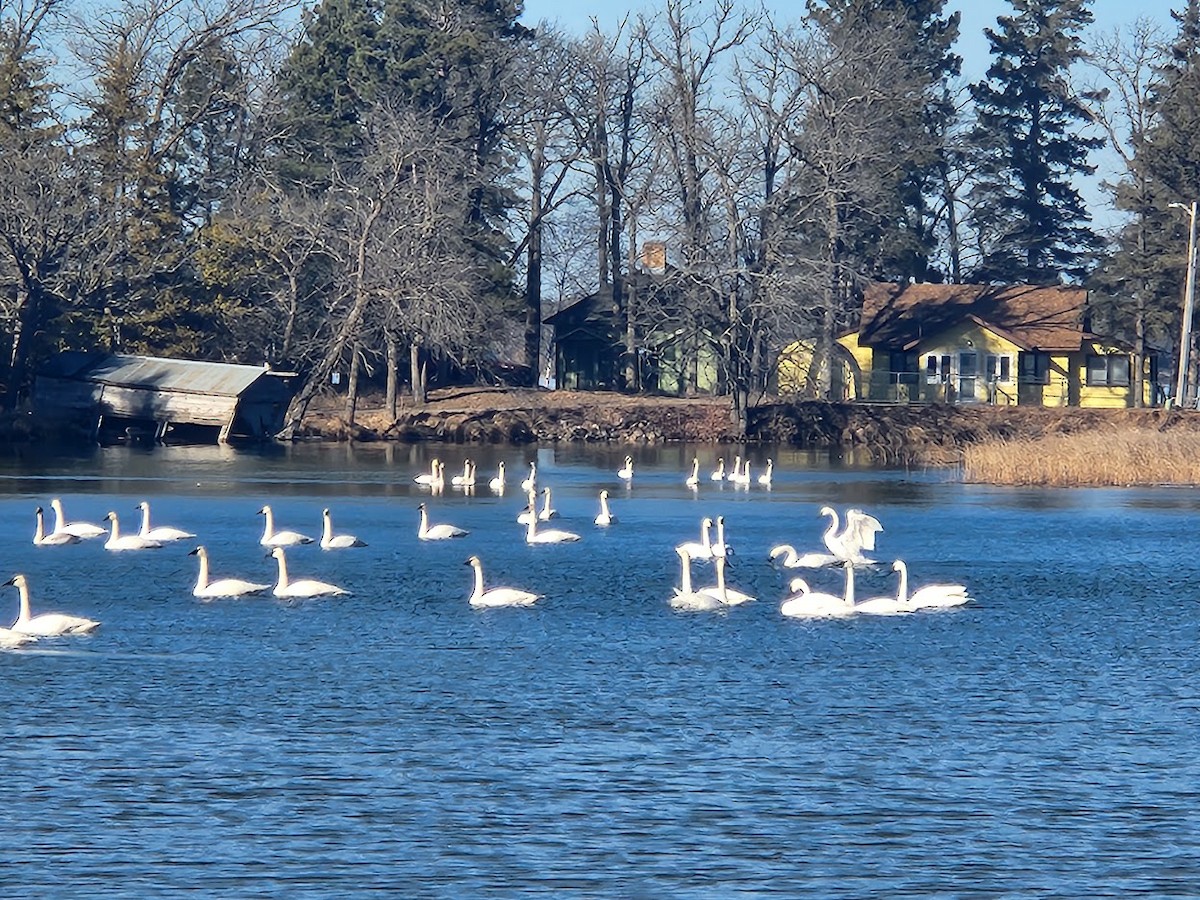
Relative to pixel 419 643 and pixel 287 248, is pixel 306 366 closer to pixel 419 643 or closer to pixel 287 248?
pixel 287 248

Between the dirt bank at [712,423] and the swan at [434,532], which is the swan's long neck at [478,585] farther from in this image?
the dirt bank at [712,423]

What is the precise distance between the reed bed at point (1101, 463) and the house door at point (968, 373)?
33405mm

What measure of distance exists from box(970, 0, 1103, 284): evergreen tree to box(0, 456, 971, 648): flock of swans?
180 ft

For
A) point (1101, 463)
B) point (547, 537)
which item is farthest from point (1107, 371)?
point (547, 537)

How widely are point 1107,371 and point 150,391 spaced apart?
131 feet

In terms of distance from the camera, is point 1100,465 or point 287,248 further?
point 287,248

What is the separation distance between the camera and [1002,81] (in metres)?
92.2

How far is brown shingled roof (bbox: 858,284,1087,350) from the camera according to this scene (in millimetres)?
83375

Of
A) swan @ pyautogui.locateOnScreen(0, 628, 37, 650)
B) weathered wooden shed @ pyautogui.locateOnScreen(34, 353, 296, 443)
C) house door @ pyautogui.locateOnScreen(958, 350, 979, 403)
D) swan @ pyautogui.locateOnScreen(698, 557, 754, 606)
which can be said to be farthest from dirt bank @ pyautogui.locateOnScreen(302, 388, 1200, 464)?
swan @ pyautogui.locateOnScreen(0, 628, 37, 650)

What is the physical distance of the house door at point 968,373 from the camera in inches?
3312

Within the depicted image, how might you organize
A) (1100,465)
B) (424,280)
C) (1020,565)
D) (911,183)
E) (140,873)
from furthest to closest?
1. (911,183)
2. (424,280)
3. (1100,465)
4. (1020,565)
5. (140,873)

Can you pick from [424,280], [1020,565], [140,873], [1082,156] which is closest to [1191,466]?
[1020,565]

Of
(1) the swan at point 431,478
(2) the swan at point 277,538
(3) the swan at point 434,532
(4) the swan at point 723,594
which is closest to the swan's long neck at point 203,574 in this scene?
(2) the swan at point 277,538

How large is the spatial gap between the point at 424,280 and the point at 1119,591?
3793 cm
